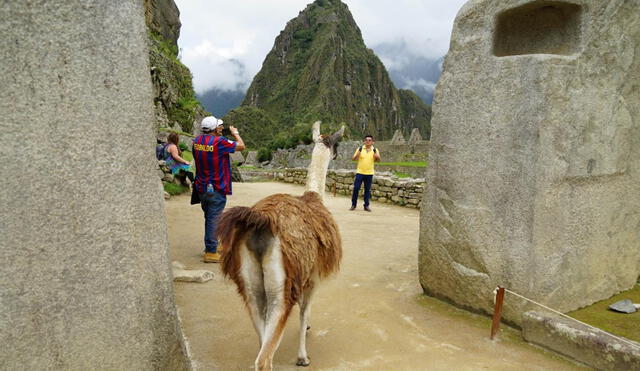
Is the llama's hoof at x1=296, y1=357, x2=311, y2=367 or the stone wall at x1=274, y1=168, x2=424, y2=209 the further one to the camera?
the stone wall at x1=274, y1=168, x2=424, y2=209

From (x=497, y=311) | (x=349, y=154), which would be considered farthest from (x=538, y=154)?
(x=349, y=154)

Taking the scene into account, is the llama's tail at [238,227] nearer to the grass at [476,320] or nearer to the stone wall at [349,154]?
the grass at [476,320]

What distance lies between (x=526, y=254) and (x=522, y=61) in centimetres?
147

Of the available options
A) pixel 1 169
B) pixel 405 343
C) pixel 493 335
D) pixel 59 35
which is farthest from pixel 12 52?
pixel 493 335

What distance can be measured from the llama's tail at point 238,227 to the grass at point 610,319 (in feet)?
8.89

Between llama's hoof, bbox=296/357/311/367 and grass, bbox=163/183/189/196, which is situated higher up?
grass, bbox=163/183/189/196

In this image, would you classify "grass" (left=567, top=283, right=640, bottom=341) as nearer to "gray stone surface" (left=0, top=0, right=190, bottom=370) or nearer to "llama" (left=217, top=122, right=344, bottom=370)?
"llama" (left=217, top=122, right=344, bottom=370)

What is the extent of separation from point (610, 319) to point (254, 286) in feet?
9.44

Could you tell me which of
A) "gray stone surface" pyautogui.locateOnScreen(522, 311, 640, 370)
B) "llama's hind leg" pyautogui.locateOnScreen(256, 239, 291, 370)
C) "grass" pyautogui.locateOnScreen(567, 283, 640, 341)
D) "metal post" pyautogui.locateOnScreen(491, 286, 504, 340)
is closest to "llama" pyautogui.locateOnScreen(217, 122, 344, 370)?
"llama's hind leg" pyautogui.locateOnScreen(256, 239, 291, 370)

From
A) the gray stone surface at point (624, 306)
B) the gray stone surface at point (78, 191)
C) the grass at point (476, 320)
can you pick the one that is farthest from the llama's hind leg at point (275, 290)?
the gray stone surface at point (624, 306)

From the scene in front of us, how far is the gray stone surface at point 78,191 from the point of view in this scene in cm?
164

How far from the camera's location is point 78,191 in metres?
1.77

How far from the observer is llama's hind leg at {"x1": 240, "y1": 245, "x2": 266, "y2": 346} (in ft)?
7.86

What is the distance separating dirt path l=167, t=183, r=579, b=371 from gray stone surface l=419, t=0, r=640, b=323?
357 mm
